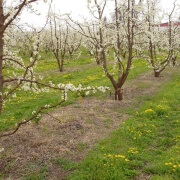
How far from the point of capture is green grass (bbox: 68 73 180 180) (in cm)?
670

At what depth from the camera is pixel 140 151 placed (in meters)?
8.00

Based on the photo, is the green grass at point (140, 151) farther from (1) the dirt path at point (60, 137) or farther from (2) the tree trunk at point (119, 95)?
(2) the tree trunk at point (119, 95)

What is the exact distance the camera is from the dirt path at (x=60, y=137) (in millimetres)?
7318

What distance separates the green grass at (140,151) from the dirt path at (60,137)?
1.54 ft

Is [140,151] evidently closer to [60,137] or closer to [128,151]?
[128,151]

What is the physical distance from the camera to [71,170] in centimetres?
708

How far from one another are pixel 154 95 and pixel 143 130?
5.89 metres

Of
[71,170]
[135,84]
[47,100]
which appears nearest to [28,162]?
[71,170]

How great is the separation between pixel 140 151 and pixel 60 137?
2.77 m

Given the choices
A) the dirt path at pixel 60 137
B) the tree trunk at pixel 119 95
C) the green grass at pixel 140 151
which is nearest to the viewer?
the green grass at pixel 140 151

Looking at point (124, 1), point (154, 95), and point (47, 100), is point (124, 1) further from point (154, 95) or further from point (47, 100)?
point (47, 100)

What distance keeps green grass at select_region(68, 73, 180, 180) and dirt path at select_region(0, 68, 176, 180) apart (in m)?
0.47

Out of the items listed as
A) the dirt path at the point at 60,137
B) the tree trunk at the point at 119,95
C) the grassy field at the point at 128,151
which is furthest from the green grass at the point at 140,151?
the tree trunk at the point at 119,95

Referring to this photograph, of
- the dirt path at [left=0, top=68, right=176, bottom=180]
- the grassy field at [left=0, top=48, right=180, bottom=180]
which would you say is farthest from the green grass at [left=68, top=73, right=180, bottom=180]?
the dirt path at [left=0, top=68, right=176, bottom=180]
